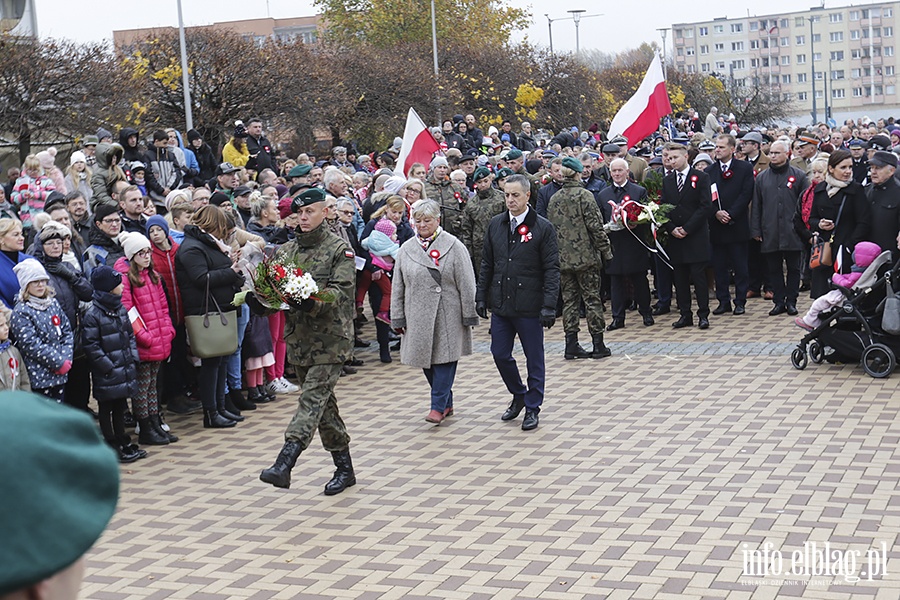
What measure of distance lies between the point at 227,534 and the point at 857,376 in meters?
6.35

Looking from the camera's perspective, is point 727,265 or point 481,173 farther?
point 727,265

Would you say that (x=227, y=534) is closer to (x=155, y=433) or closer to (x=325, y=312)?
(x=325, y=312)

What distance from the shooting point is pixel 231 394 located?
11.0 meters

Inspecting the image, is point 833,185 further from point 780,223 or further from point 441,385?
point 441,385

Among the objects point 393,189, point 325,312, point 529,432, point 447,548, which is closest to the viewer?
point 447,548

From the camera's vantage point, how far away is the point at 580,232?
13000 mm

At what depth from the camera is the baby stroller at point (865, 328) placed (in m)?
10.9

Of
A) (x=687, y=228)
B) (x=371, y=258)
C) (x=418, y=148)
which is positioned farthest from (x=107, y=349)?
(x=418, y=148)

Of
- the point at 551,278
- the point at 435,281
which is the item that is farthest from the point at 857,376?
the point at 435,281

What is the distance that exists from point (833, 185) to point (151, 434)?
723 cm

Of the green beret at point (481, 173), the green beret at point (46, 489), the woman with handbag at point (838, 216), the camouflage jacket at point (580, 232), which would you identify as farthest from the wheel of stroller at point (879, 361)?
the green beret at point (46, 489)

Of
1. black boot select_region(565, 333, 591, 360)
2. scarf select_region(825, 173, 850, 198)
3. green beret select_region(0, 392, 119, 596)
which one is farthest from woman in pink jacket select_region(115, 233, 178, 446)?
green beret select_region(0, 392, 119, 596)

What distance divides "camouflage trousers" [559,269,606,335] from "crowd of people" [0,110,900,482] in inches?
1.0

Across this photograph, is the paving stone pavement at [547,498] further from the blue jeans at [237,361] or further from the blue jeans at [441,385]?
the blue jeans at [237,361]
